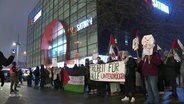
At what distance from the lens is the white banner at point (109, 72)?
16.2 metres

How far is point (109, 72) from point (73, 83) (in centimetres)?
628

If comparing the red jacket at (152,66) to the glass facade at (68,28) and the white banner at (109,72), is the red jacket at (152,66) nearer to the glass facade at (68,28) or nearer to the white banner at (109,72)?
the white banner at (109,72)

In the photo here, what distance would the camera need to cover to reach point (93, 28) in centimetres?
4219

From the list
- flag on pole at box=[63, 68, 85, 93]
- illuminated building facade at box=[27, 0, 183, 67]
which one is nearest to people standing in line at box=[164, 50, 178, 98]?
illuminated building facade at box=[27, 0, 183, 67]

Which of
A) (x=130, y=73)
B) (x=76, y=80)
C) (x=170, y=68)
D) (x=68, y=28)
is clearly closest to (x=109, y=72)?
(x=130, y=73)

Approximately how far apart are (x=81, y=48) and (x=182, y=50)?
33648 millimetres

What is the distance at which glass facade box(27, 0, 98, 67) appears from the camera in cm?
4584

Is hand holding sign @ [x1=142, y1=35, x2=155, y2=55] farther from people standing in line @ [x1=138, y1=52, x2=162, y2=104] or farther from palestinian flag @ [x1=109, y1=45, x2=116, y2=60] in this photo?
palestinian flag @ [x1=109, y1=45, x2=116, y2=60]

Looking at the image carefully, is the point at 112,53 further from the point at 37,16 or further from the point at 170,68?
the point at 37,16

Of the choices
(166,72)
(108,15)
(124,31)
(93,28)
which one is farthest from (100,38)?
(166,72)

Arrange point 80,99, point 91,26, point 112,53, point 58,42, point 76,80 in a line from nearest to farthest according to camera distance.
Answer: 1. point 80,99
2. point 112,53
3. point 76,80
4. point 91,26
5. point 58,42

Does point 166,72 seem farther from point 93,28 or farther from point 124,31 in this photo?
point 93,28

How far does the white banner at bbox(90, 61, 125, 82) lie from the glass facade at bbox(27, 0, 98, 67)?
642 cm

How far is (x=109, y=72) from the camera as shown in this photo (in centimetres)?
1719
